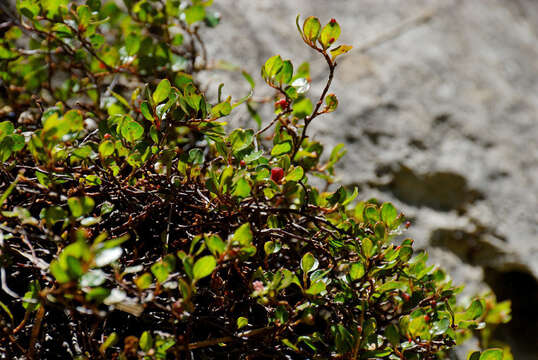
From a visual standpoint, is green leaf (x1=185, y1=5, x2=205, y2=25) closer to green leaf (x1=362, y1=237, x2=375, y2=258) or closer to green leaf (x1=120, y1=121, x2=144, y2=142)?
green leaf (x1=120, y1=121, x2=144, y2=142)

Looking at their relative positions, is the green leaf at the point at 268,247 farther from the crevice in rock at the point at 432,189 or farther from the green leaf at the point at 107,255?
the crevice in rock at the point at 432,189

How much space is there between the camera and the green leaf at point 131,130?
0.77 metres

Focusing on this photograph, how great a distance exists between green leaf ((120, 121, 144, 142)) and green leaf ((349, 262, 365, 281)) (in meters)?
0.46

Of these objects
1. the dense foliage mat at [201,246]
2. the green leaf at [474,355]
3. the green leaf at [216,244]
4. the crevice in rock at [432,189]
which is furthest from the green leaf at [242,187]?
A: the crevice in rock at [432,189]

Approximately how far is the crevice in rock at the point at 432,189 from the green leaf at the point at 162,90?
962 millimetres

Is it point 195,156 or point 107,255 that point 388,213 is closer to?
point 195,156

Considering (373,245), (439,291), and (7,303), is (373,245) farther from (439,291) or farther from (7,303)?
(7,303)

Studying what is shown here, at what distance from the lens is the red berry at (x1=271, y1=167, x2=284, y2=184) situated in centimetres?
77

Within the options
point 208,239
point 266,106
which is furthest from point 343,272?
point 266,106

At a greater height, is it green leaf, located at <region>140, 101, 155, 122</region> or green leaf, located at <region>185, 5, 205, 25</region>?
green leaf, located at <region>185, 5, 205, 25</region>

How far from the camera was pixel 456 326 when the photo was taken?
2.70 ft

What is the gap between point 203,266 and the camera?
63 centimetres

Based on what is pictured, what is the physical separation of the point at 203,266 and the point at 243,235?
9 centimetres

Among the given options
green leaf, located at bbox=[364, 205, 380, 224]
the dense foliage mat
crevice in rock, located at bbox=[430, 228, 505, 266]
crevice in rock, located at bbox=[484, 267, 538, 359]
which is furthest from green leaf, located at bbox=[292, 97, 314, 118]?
crevice in rock, located at bbox=[484, 267, 538, 359]
